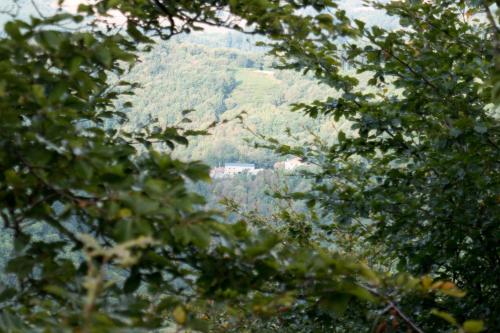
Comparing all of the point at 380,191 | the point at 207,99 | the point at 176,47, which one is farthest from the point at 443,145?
the point at 176,47

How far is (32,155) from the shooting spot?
6.41 ft

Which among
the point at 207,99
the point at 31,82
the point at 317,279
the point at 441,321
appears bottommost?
the point at 207,99

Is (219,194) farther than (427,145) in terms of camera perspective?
Yes

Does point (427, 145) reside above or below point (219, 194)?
above

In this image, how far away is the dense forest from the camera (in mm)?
1877

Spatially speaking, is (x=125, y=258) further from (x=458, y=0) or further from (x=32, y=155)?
(x=458, y=0)

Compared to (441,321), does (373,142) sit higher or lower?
higher

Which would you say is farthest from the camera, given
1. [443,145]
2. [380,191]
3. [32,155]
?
[380,191]

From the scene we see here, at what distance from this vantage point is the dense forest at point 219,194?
1.88 meters

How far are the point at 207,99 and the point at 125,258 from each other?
147m

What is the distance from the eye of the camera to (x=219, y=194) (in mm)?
7789

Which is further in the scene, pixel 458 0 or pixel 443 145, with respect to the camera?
Answer: pixel 458 0

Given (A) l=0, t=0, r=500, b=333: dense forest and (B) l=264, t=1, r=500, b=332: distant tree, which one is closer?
(A) l=0, t=0, r=500, b=333: dense forest

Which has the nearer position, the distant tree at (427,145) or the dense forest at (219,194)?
the dense forest at (219,194)
